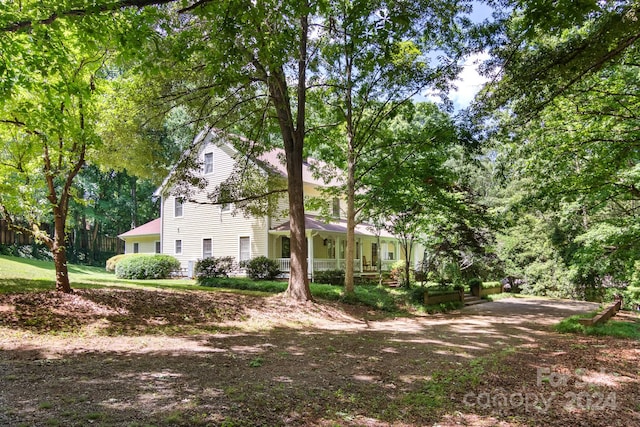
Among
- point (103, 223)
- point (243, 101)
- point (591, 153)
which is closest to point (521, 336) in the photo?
point (591, 153)

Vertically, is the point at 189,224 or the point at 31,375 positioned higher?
the point at 189,224

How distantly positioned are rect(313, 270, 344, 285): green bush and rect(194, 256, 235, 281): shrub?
15.9 feet

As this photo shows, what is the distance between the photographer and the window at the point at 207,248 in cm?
2413

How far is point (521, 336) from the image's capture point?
9375 mm

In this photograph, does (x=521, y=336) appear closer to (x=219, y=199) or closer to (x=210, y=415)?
(x=210, y=415)

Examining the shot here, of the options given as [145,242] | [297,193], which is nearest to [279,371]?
[297,193]

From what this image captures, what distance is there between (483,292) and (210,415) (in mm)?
Result: 18590

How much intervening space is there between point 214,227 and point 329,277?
27.3 feet

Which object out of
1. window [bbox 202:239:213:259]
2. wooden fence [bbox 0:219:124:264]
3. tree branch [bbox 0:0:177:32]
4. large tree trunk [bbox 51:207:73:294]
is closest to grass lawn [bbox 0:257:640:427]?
large tree trunk [bbox 51:207:73:294]

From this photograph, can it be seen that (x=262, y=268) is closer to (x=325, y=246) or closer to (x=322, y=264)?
(x=322, y=264)

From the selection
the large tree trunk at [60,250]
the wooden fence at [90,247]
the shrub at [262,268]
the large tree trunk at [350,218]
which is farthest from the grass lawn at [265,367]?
the wooden fence at [90,247]

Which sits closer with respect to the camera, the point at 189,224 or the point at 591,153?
the point at 591,153

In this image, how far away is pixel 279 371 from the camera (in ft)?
17.6

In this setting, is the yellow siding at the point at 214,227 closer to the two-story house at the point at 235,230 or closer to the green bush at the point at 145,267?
the two-story house at the point at 235,230
